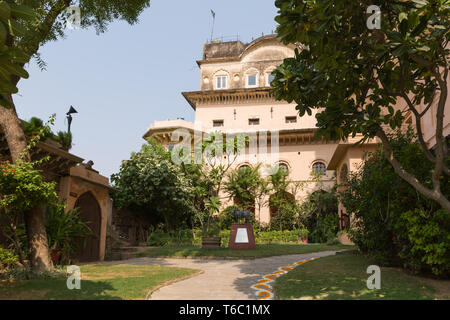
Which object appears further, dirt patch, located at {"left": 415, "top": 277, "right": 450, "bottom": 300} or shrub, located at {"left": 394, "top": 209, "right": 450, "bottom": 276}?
shrub, located at {"left": 394, "top": 209, "right": 450, "bottom": 276}

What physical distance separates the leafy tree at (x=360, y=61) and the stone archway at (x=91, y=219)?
9923mm

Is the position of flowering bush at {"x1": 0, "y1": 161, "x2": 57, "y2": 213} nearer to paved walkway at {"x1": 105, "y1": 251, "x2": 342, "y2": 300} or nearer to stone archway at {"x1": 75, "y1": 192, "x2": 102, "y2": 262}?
paved walkway at {"x1": 105, "y1": 251, "x2": 342, "y2": 300}

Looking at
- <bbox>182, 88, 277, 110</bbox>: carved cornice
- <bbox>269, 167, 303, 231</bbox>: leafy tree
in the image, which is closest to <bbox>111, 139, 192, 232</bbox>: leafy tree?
<bbox>269, 167, 303, 231</bbox>: leafy tree

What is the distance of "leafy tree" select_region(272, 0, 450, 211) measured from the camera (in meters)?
4.93

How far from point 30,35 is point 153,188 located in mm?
18408

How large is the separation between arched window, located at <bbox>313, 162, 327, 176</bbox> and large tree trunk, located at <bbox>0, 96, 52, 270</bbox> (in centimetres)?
2433

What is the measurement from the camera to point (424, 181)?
25.1 feet

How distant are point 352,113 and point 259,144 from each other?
84.1 ft

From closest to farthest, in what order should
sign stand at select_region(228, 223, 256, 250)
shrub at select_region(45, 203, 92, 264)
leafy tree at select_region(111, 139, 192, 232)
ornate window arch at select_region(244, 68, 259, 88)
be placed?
shrub at select_region(45, 203, 92, 264) → sign stand at select_region(228, 223, 256, 250) → leafy tree at select_region(111, 139, 192, 232) → ornate window arch at select_region(244, 68, 259, 88)

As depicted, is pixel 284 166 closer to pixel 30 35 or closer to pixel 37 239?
pixel 37 239

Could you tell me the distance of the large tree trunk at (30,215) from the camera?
830cm

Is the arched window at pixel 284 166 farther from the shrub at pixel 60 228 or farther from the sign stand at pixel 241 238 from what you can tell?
the shrub at pixel 60 228
